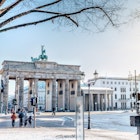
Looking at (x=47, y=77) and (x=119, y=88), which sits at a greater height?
(x=47, y=77)

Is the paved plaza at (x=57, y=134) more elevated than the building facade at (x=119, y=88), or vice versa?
the building facade at (x=119, y=88)

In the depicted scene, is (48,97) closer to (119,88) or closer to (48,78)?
(48,78)

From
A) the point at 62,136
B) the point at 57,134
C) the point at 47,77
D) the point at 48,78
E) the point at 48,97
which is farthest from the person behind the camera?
the point at 48,97

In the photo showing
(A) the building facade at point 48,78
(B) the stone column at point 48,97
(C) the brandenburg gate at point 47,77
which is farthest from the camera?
(B) the stone column at point 48,97

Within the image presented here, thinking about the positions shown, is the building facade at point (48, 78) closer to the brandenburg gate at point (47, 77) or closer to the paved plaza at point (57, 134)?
the brandenburg gate at point (47, 77)

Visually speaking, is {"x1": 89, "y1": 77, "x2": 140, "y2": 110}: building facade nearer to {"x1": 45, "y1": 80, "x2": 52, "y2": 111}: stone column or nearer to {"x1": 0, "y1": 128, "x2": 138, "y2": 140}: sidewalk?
{"x1": 45, "y1": 80, "x2": 52, "y2": 111}: stone column

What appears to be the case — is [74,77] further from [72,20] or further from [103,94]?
[72,20]

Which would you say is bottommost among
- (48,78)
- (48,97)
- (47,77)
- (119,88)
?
(48,97)

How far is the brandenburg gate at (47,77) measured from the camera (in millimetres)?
94938

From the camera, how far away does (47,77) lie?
102 m

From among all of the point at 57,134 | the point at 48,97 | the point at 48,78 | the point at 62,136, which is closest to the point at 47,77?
the point at 48,78

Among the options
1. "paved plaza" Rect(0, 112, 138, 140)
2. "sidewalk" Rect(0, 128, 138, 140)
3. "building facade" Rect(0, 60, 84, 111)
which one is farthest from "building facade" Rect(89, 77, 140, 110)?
"sidewalk" Rect(0, 128, 138, 140)

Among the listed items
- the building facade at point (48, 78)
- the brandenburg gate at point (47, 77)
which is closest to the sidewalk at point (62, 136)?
the building facade at point (48, 78)

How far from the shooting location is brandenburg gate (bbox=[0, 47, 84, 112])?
94938 mm
